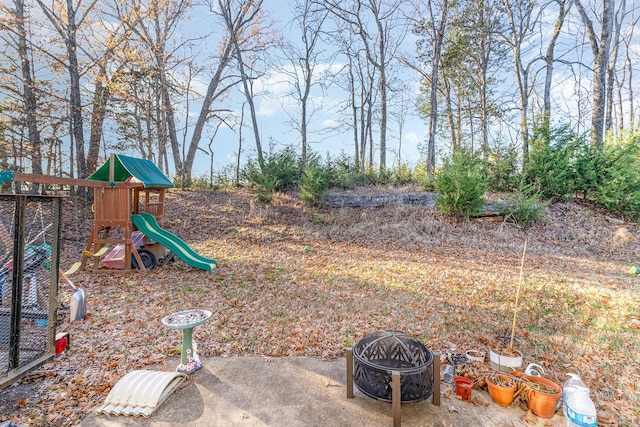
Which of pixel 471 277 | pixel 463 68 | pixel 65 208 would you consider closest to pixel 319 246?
pixel 471 277

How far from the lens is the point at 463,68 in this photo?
15750mm

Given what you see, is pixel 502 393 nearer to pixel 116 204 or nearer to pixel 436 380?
pixel 436 380

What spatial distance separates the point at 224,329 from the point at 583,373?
3.91m

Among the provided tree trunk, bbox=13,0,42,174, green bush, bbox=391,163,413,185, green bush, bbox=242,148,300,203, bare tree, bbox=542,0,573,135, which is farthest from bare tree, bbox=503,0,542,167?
tree trunk, bbox=13,0,42,174

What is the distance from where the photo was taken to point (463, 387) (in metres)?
2.70

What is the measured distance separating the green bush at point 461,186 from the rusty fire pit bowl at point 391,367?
7852 millimetres

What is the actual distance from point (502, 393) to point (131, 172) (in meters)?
7.15

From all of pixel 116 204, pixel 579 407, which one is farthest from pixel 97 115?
pixel 579 407

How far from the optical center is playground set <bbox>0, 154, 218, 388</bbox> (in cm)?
232

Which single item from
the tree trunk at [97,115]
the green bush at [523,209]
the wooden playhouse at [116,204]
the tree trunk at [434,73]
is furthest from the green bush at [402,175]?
the tree trunk at [97,115]

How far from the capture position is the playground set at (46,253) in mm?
2324

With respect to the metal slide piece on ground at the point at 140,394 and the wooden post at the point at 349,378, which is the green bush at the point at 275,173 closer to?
the metal slide piece on ground at the point at 140,394

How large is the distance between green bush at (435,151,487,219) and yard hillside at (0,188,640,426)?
477mm

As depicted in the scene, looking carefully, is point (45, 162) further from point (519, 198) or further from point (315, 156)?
point (519, 198)
